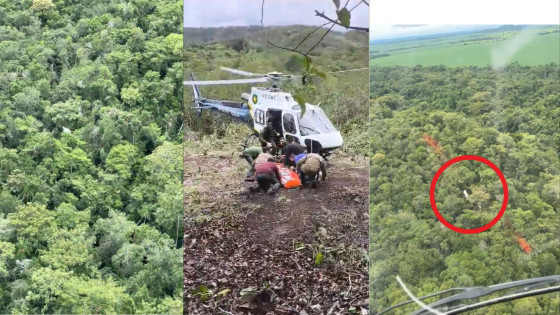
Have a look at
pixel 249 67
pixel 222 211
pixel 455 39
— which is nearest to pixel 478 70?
pixel 455 39

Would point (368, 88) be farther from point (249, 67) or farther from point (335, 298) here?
point (335, 298)

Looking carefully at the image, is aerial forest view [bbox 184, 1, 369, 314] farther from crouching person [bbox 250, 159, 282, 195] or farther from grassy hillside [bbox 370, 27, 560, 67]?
grassy hillside [bbox 370, 27, 560, 67]

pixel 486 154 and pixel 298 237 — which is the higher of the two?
pixel 486 154

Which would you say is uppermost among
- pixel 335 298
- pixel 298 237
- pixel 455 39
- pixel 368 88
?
pixel 455 39

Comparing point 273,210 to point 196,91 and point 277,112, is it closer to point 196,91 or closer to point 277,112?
point 277,112

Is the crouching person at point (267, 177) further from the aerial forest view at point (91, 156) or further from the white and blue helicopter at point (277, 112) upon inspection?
the aerial forest view at point (91, 156)

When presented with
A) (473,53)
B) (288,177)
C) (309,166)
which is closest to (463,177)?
(473,53)

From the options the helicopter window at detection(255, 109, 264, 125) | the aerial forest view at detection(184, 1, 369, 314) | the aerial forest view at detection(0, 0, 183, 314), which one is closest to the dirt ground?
the aerial forest view at detection(184, 1, 369, 314)
